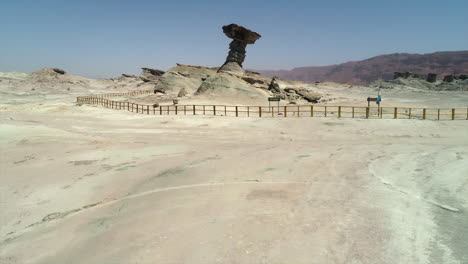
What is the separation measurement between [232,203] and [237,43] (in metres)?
56.6

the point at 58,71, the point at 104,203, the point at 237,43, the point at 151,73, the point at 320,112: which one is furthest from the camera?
the point at 151,73

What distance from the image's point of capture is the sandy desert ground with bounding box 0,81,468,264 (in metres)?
5.66

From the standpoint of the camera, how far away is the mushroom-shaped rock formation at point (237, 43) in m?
59.9

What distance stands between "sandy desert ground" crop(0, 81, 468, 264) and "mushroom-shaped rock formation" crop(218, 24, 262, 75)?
45900mm

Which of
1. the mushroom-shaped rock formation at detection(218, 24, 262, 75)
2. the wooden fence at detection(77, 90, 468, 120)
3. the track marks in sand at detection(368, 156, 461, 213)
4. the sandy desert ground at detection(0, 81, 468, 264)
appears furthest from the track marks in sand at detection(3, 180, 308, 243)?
the mushroom-shaped rock formation at detection(218, 24, 262, 75)

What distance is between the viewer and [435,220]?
21.2 feet

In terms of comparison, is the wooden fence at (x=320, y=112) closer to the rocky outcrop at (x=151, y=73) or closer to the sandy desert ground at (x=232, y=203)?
the sandy desert ground at (x=232, y=203)

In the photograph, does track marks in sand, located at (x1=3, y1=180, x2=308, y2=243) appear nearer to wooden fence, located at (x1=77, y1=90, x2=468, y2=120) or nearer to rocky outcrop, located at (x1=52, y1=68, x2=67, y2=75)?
wooden fence, located at (x1=77, y1=90, x2=468, y2=120)

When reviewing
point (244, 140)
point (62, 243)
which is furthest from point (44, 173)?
point (244, 140)

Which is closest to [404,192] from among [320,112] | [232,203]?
[232,203]

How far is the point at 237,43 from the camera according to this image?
61094 millimetres

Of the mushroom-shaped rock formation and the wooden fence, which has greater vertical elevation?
the mushroom-shaped rock formation

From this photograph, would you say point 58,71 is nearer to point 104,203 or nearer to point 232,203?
point 104,203

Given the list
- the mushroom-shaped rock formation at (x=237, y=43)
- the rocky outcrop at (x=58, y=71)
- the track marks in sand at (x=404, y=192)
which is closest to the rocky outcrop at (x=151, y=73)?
the rocky outcrop at (x=58, y=71)
